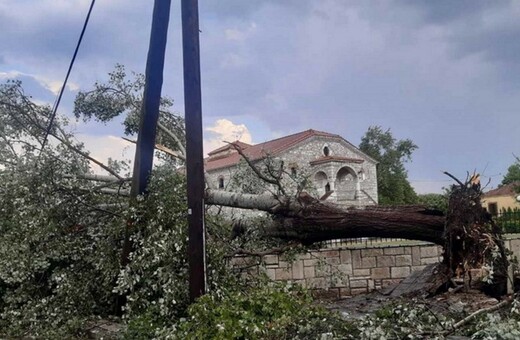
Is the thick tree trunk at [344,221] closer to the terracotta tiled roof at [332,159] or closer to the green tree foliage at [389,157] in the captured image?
the terracotta tiled roof at [332,159]

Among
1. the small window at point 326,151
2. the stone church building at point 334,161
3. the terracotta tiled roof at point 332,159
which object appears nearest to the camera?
the stone church building at point 334,161

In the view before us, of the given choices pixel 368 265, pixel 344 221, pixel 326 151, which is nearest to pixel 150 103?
pixel 344 221

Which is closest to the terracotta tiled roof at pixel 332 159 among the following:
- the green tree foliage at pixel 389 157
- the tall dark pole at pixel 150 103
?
the green tree foliage at pixel 389 157

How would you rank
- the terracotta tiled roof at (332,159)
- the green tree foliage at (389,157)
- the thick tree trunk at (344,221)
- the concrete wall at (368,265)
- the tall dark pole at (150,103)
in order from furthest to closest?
the green tree foliage at (389,157) → the terracotta tiled roof at (332,159) → the concrete wall at (368,265) → the thick tree trunk at (344,221) → the tall dark pole at (150,103)

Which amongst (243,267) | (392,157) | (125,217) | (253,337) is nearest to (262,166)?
(243,267)

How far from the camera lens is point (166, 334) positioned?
491cm

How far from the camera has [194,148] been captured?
17.6ft

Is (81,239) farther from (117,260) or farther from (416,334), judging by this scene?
(416,334)

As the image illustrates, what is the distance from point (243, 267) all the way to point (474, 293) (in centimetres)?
286

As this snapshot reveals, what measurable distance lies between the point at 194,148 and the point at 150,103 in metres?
1.37

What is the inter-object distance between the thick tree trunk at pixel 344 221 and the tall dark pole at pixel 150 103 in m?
1.47

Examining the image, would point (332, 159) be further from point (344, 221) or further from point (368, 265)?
point (344, 221)

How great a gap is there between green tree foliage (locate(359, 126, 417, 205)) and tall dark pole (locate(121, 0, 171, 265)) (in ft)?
110

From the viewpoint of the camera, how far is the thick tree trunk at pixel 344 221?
21.6 ft
